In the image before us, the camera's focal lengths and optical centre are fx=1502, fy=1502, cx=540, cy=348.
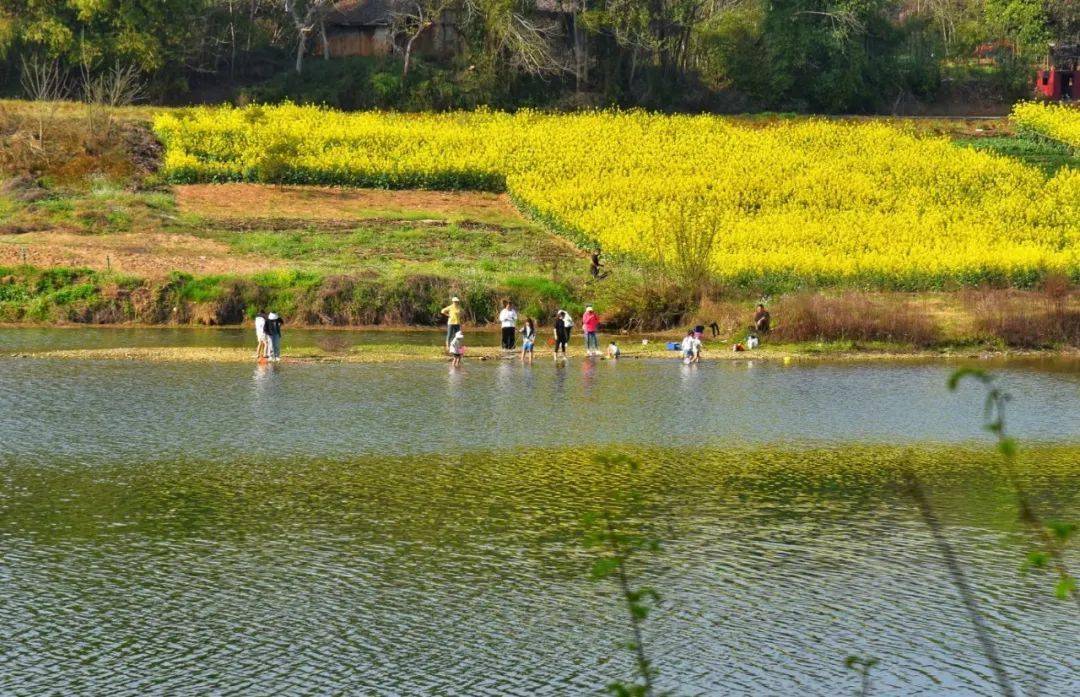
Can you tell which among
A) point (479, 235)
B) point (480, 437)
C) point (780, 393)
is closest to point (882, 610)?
point (480, 437)

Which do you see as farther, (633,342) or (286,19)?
(286,19)

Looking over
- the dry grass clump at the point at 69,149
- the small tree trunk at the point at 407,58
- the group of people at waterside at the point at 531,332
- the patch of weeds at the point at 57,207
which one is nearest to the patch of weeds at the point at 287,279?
the group of people at waterside at the point at 531,332

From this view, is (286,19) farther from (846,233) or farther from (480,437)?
(480,437)

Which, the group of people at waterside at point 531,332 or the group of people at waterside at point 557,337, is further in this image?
the group of people at waterside at point 531,332

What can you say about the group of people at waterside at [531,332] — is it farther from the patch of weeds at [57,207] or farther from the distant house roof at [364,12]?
the distant house roof at [364,12]

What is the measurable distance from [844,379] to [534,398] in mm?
9257

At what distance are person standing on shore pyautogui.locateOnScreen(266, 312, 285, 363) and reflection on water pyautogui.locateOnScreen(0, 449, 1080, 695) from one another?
462 inches

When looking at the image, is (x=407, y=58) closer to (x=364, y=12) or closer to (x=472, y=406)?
(x=364, y=12)

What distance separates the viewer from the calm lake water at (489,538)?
16469 mm

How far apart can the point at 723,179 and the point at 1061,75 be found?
3554cm

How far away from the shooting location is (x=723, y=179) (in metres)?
65.8

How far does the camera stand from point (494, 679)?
51.9ft

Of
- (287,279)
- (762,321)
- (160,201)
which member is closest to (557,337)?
(762,321)

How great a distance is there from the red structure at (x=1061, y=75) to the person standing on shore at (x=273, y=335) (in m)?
65.2
